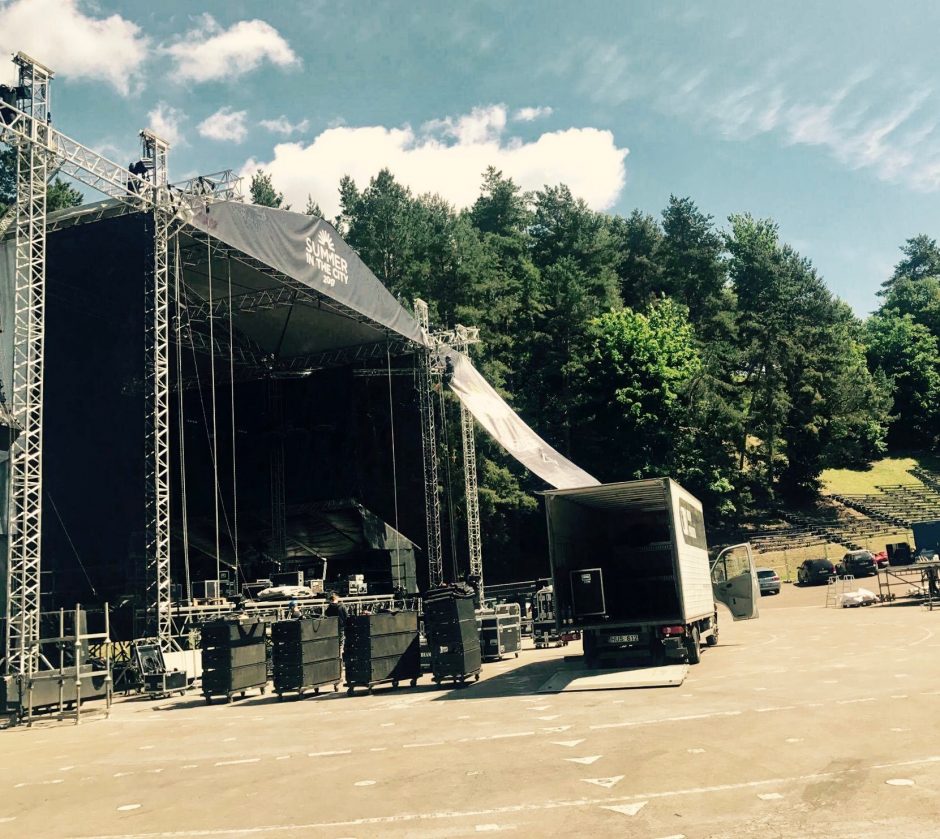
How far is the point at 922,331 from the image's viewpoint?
7044cm

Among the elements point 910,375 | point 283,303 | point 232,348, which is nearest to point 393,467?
point 232,348

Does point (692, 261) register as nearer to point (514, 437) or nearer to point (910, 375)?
point (910, 375)

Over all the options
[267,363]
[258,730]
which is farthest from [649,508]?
[267,363]

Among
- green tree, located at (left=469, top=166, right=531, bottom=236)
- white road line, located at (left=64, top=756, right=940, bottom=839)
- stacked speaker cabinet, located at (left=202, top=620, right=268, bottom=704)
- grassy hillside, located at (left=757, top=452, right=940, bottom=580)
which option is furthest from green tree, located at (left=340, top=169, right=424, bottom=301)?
white road line, located at (left=64, top=756, right=940, bottom=839)

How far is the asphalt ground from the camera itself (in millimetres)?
5648

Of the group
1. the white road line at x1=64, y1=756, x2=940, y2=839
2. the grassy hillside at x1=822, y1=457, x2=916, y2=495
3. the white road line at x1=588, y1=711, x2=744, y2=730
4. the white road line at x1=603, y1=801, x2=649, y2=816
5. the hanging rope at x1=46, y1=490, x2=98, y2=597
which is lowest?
the white road line at x1=588, y1=711, x2=744, y2=730

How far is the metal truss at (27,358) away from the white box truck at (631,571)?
10625mm

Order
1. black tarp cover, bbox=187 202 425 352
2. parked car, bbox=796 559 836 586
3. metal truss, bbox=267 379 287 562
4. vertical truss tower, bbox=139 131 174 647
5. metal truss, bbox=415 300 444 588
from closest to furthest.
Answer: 1. vertical truss tower, bbox=139 131 174 647
2. black tarp cover, bbox=187 202 425 352
3. metal truss, bbox=415 300 444 588
4. metal truss, bbox=267 379 287 562
5. parked car, bbox=796 559 836 586

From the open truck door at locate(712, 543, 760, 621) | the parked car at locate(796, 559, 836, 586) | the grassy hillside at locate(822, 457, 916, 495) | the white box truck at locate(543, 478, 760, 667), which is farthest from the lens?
the grassy hillside at locate(822, 457, 916, 495)

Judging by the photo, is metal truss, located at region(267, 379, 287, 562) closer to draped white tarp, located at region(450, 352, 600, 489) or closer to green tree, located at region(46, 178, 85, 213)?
draped white tarp, located at region(450, 352, 600, 489)

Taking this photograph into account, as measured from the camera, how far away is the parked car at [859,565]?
34969 mm

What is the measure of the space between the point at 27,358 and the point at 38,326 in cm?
81

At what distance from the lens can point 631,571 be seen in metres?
16.8

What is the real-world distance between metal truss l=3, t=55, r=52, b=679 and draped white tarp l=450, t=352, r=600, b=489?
42.7ft
